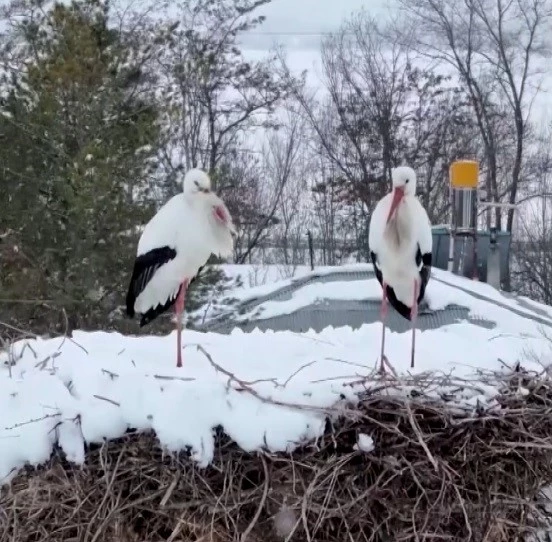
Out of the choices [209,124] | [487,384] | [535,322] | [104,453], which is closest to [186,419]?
[104,453]

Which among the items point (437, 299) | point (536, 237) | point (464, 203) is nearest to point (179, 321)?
point (437, 299)

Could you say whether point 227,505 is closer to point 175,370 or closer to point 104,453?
point 104,453

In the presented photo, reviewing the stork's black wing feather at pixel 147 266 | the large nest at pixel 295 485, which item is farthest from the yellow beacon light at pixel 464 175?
the large nest at pixel 295 485

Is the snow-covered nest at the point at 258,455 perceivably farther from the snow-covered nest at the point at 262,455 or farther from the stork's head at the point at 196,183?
the stork's head at the point at 196,183

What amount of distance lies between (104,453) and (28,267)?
780cm

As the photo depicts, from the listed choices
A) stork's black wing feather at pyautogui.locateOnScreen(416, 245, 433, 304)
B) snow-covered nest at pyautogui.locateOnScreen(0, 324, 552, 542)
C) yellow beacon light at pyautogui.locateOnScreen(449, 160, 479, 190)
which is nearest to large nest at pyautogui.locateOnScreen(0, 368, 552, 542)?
snow-covered nest at pyautogui.locateOnScreen(0, 324, 552, 542)

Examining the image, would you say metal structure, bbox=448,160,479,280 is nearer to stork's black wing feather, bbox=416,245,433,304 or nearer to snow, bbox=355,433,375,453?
stork's black wing feather, bbox=416,245,433,304

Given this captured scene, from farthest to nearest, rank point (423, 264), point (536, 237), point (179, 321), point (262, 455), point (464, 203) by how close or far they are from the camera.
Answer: point (536, 237) < point (464, 203) < point (423, 264) < point (179, 321) < point (262, 455)

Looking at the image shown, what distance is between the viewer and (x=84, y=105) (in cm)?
1058

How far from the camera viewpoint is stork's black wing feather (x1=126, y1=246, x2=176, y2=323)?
4.50 m

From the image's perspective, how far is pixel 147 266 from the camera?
4555 millimetres

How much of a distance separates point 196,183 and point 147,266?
0.49m

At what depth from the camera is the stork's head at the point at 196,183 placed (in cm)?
434

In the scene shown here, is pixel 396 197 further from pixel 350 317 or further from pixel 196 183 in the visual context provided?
pixel 350 317
